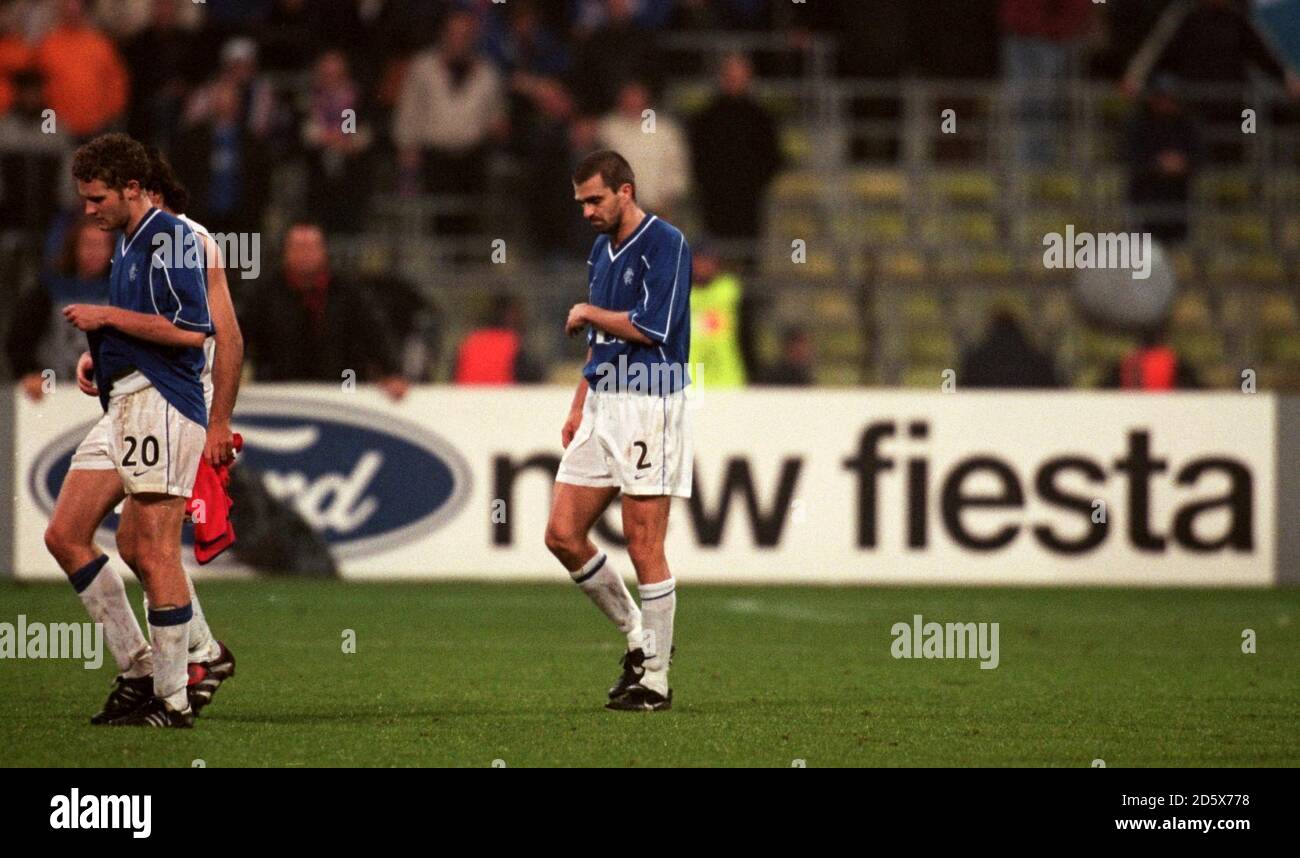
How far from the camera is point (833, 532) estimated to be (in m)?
15.5

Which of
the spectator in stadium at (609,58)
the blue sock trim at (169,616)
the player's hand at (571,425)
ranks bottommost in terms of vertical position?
the blue sock trim at (169,616)

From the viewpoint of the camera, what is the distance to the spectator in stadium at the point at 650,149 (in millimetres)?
18172

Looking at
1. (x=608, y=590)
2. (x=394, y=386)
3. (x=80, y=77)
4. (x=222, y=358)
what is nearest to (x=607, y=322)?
(x=608, y=590)

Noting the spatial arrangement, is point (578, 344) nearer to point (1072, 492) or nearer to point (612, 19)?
point (612, 19)

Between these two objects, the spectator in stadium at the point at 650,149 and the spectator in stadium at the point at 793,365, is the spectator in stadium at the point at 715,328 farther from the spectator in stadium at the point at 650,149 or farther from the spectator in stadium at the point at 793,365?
the spectator in stadium at the point at 650,149

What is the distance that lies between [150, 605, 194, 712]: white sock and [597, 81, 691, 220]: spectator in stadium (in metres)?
10.2

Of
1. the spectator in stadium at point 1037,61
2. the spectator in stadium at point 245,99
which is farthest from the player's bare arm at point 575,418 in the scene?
the spectator in stadium at point 1037,61

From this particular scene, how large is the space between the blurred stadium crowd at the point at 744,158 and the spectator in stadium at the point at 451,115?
26mm

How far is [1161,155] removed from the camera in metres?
19.4

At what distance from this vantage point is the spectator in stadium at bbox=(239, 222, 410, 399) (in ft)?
48.9

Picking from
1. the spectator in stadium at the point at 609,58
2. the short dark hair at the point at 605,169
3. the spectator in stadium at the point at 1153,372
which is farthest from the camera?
the spectator in stadium at the point at 609,58
